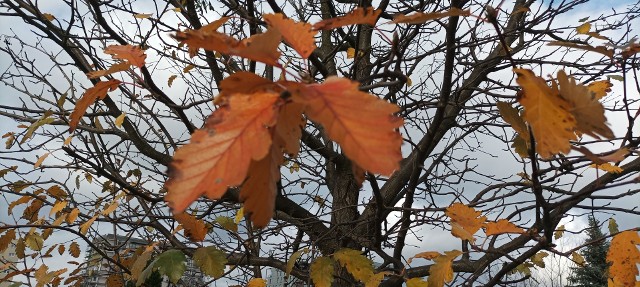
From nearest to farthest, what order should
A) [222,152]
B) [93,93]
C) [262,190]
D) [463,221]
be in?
[222,152] → [262,190] → [93,93] → [463,221]

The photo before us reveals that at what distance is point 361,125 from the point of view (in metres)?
0.43

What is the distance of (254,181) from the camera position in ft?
1.71

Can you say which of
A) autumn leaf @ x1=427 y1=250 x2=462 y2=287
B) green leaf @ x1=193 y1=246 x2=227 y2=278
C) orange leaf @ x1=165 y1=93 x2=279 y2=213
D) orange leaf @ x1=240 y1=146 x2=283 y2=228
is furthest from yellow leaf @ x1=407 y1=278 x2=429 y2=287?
orange leaf @ x1=165 y1=93 x2=279 y2=213

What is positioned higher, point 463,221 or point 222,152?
point 463,221

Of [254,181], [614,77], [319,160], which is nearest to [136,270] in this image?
[254,181]

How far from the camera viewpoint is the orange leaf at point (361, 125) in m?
0.42

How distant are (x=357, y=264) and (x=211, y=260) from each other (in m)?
0.55

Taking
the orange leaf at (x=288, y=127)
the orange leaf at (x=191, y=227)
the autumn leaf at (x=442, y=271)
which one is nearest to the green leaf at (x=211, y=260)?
the orange leaf at (x=191, y=227)

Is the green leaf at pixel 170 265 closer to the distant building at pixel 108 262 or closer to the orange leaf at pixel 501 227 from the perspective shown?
the distant building at pixel 108 262

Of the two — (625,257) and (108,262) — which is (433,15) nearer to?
(625,257)

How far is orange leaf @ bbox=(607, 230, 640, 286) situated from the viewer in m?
1.12

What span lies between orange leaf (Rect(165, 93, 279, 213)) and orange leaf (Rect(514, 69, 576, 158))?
1.14ft

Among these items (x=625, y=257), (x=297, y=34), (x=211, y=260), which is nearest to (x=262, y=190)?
(x=297, y=34)

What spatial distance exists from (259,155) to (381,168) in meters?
0.12
